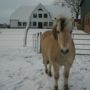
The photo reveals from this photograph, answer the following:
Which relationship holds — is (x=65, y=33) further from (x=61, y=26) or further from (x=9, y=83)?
(x=9, y=83)

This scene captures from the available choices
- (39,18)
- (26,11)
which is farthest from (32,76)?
(26,11)

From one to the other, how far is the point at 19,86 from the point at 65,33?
1.98 metres

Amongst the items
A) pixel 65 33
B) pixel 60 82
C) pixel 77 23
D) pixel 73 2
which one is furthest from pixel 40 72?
pixel 73 2

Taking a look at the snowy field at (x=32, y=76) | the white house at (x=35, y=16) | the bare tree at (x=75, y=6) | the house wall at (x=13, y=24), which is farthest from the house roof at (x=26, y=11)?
the snowy field at (x=32, y=76)

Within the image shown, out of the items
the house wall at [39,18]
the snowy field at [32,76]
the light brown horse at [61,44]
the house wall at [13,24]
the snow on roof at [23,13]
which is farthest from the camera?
Result: the snow on roof at [23,13]

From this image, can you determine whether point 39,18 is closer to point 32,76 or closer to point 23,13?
point 23,13

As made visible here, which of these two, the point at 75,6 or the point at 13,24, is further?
the point at 13,24

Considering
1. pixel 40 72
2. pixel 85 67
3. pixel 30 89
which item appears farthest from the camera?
pixel 85 67

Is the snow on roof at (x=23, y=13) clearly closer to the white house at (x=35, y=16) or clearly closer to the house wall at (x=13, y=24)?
the white house at (x=35, y=16)

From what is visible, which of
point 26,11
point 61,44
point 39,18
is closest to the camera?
point 61,44

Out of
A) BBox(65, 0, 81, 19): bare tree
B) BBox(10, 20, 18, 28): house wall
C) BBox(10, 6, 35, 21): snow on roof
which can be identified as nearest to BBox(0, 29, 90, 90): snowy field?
BBox(65, 0, 81, 19): bare tree

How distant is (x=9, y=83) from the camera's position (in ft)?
22.6

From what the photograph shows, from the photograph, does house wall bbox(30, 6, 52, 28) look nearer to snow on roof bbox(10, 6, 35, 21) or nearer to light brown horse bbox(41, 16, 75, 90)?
snow on roof bbox(10, 6, 35, 21)

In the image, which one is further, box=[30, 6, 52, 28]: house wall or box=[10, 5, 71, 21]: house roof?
box=[10, 5, 71, 21]: house roof
